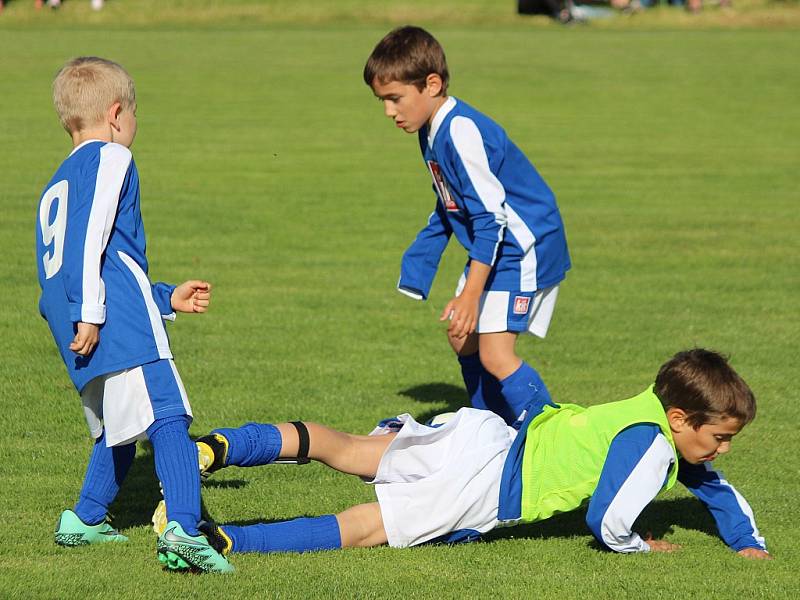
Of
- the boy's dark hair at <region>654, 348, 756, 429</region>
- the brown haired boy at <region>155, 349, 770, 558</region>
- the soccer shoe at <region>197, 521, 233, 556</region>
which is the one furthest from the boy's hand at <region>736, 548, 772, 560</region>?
the soccer shoe at <region>197, 521, 233, 556</region>

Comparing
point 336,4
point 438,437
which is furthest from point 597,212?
point 336,4

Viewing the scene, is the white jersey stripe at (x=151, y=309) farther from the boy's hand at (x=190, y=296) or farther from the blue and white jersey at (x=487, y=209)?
the blue and white jersey at (x=487, y=209)

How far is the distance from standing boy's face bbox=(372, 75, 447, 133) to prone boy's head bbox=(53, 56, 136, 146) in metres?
1.44

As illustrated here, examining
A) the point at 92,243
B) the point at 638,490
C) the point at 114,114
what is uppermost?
the point at 114,114

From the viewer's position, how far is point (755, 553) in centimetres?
460

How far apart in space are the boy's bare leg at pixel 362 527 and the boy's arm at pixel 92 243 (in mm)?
1140

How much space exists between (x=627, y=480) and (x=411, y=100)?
79.7 inches

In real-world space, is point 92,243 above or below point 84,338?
above

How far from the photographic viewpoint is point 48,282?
426cm

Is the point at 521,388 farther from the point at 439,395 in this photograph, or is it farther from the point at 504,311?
the point at 439,395

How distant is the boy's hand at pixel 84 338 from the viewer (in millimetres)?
4059

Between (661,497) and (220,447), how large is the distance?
2079mm

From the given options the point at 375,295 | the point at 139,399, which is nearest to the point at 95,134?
the point at 139,399

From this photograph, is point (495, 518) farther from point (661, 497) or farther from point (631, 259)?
point (631, 259)
